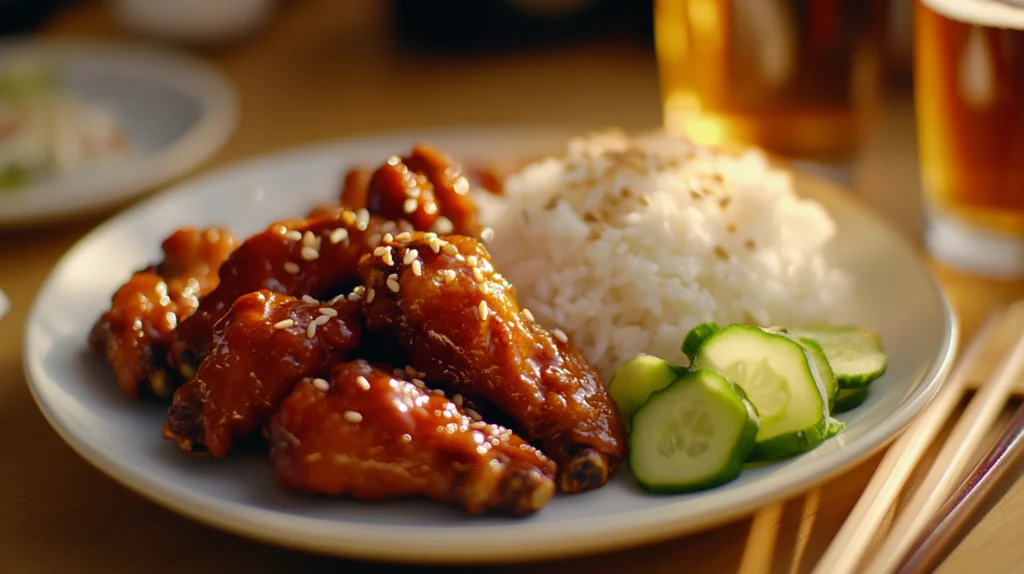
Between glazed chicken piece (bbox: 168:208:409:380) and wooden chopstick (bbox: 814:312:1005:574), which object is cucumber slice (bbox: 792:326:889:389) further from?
glazed chicken piece (bbox: 168:208:409:380)

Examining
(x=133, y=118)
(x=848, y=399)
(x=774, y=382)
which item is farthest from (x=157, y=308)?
(x=133, y=118)

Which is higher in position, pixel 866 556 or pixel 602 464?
pixel 602 464

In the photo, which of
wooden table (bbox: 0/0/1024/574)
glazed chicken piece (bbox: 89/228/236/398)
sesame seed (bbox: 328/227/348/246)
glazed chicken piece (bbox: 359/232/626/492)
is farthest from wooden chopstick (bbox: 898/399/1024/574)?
glazed chicken piece (bbox: 89/228/236/398)

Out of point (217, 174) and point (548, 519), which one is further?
point (217, 174)

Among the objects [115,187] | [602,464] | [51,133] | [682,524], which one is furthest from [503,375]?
[51,133]

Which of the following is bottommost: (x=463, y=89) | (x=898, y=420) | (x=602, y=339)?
(x=463, y=89)

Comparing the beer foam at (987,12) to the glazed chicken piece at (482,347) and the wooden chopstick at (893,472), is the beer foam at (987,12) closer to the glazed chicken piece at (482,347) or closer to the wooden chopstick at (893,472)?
the wooden chopstick at (893,472)

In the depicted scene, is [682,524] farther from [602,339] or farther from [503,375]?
[602,339]
